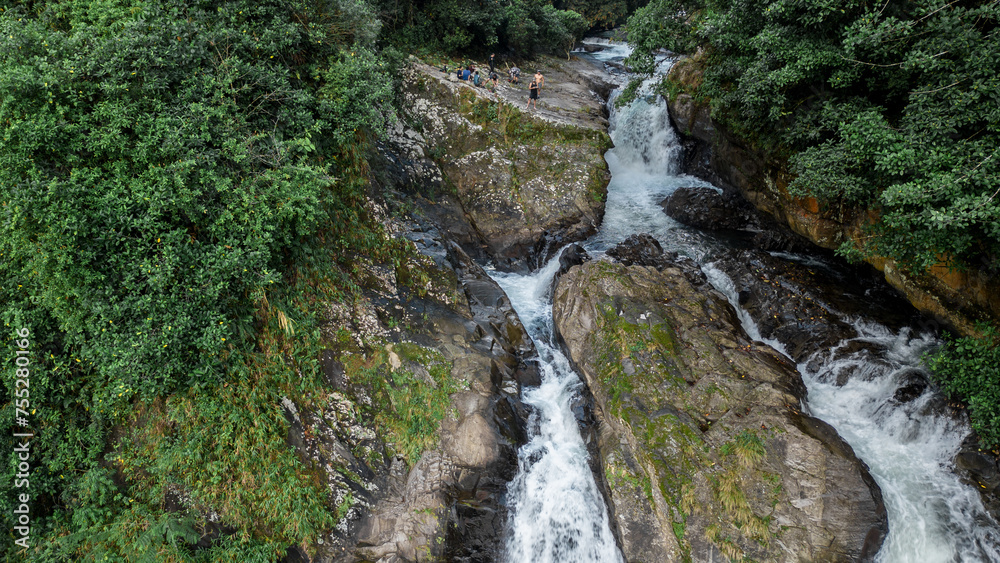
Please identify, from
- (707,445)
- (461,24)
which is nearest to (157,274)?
(707,445)

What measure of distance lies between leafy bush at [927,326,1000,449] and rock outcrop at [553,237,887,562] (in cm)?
253

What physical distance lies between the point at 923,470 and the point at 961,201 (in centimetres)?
598

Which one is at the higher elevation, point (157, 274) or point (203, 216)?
point (203, 216)

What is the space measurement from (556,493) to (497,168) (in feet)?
42.2

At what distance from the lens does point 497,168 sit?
1850 centimetres

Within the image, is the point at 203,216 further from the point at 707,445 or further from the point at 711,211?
the point at 711,211

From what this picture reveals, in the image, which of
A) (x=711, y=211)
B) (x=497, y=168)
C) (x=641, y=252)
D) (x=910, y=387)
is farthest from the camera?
(x=497, y=168)

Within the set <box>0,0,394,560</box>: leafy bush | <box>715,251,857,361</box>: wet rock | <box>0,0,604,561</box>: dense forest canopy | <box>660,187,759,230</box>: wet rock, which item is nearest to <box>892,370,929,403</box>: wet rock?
<box>715,251,857,361</box>: wet rock

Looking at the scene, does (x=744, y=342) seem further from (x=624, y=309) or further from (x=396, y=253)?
(x=396, y=253)

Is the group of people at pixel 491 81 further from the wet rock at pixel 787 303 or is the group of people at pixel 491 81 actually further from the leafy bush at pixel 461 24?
the wet rock at pixel 787 303

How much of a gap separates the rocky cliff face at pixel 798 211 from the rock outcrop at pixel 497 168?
3.96 m

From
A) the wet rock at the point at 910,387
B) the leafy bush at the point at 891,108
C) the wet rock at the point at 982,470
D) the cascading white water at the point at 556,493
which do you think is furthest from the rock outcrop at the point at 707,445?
the leafy bush at the point at 891,108

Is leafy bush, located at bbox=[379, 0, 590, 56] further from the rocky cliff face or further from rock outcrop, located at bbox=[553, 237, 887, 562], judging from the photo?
rock outcrop, located at bbox=[553, 237, 887, 562]

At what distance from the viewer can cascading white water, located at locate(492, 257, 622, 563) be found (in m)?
9.62
